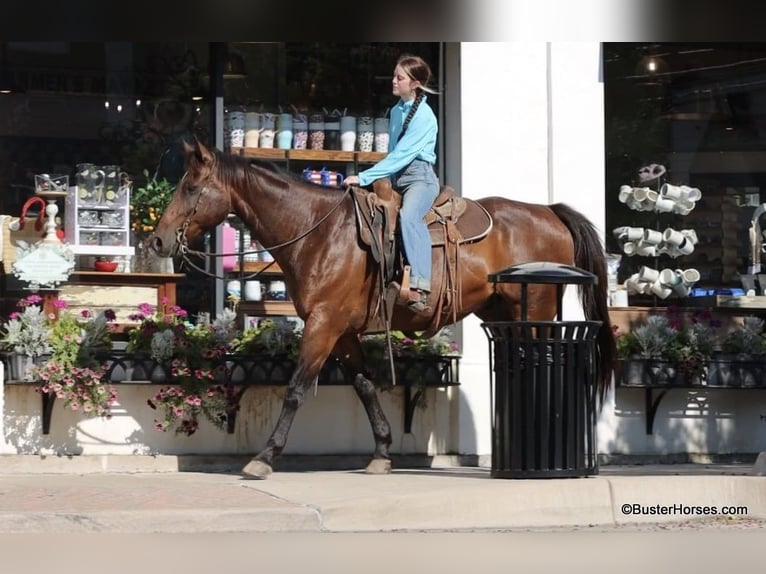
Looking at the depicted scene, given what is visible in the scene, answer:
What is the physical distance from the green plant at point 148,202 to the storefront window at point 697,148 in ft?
12.9

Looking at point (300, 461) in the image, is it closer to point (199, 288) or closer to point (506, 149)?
point (199, 288)

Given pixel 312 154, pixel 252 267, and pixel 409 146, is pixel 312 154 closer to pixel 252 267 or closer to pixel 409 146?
pixel 252 267

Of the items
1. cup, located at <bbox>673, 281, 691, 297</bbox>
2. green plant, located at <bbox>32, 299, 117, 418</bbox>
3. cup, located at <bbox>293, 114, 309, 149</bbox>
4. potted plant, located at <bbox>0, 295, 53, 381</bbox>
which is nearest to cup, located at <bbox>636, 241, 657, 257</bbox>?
cup, located at <bbox>673, 281, 691, 297</bbox>

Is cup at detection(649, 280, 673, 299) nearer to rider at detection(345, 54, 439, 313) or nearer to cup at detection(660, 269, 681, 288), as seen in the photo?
cup at detection(660, 269, 681, 288)

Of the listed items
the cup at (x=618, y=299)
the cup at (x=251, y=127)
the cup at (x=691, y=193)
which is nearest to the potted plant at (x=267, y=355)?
the cup at (x=251, y=127)

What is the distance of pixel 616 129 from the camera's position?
13562mm

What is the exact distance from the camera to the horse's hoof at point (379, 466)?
460 inches

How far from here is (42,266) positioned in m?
12.5

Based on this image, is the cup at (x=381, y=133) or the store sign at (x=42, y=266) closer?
the store sign at (x=42, y=266)

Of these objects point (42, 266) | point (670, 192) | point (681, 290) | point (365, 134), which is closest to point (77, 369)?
point (42, 266)

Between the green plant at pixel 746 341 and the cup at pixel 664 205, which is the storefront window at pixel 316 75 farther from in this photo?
the green plant at pixel 746 341

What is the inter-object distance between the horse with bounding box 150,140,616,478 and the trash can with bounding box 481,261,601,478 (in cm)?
93

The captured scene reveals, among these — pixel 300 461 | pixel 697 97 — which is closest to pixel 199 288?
pixel 300 461

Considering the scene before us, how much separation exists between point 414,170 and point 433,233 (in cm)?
50
